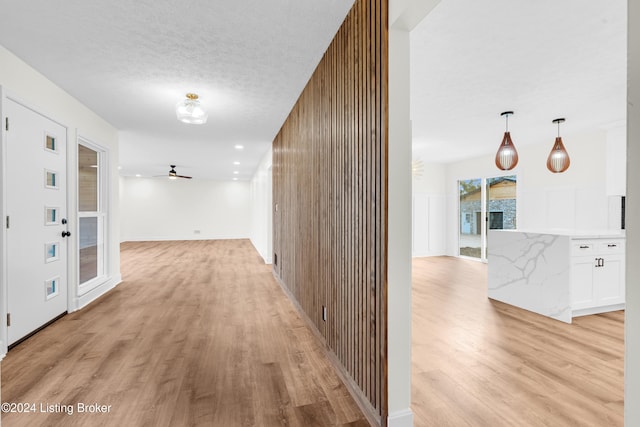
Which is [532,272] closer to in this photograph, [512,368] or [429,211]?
[512,368]

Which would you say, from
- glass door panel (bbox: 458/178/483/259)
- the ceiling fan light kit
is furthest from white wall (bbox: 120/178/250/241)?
the ceiling fan light kit

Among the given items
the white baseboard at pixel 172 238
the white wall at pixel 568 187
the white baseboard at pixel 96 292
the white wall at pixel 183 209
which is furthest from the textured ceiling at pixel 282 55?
the white baseboard at pixel 172 238

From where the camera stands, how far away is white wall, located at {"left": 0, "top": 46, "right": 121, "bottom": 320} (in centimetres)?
264

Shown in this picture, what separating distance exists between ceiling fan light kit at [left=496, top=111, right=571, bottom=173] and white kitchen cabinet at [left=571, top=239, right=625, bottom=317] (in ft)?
3.70

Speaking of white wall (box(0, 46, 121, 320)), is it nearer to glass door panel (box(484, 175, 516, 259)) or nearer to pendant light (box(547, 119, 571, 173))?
pendant light (box(547, 119, 571, 173))

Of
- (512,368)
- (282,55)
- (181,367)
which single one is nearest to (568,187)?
(512,368)

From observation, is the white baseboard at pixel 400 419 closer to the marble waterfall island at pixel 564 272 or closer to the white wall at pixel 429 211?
the marble waterfall island at pixel 564 272

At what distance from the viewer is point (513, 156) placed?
380cm

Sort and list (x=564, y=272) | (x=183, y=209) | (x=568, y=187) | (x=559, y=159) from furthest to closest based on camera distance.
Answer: (x=183, y=209) < (x=568, y=187) < (x=559, y=159) < (x=564, y=272)

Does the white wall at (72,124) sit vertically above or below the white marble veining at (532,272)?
above

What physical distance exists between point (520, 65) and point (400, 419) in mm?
3159

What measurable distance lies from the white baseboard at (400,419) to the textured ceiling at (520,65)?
8.35 ft

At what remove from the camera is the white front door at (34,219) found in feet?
8.52

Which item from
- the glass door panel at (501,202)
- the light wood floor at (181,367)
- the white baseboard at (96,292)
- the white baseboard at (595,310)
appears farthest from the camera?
the glass door panel at (501,202)
